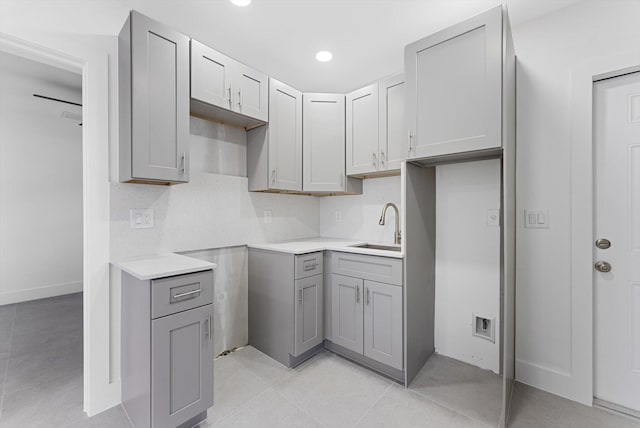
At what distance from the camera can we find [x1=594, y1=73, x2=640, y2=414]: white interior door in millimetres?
1676

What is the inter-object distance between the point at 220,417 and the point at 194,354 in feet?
1.51

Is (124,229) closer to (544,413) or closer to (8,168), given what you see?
(544,413)

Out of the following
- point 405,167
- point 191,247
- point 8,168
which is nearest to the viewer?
point 405,167

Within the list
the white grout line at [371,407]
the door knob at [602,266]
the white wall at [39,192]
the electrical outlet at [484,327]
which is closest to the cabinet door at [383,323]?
the white grout line at [371,407]

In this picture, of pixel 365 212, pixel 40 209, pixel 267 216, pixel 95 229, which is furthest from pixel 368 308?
pixel 40 209

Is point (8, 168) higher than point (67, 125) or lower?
lower

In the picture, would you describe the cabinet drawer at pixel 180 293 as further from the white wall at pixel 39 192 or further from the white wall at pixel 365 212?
the white wall at pixel 39 192

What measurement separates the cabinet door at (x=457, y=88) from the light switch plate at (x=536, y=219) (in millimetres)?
753

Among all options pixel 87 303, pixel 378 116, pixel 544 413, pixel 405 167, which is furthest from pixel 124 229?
pixel 544 413

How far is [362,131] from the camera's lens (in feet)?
8.27

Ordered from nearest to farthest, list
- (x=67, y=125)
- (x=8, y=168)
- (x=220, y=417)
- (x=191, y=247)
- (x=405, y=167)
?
1. (x=220, y=417)
2. (x=405, y=167)
3. (x=191, y=247)
4. (x=8, y=168)
5. (x=67, y=125)

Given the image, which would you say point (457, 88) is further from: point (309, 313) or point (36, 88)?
point (36, 88)

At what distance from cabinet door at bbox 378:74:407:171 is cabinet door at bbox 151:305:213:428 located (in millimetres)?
1752

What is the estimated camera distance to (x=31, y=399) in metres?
1.76
